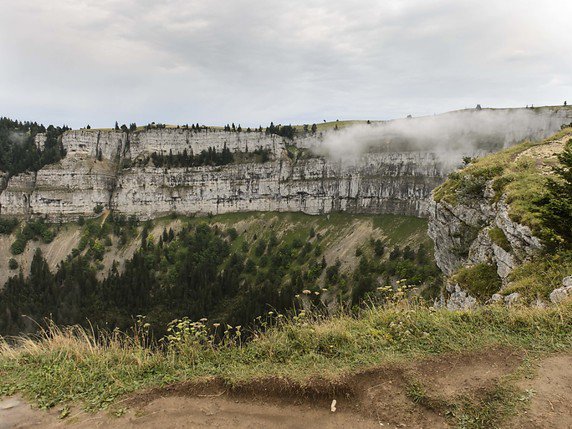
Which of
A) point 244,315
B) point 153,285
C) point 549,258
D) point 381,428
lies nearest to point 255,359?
point 381,428

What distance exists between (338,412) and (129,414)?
419cm

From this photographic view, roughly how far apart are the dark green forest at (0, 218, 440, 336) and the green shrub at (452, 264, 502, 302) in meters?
70.0

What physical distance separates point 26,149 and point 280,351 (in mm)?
222883

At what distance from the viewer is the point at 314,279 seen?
372ft

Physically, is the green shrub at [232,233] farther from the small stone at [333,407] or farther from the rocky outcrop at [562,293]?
the small stone at [333,407]

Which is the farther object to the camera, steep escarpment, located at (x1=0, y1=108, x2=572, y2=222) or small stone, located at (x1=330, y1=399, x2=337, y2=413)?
steep escarpment, located at (x1=0, y1=108, x2=572, y2=222)

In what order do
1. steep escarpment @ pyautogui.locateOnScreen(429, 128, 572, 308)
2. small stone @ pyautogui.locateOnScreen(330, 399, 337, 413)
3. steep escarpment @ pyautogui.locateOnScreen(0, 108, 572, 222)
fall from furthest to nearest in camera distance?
steep escarpment @ pyautogui.locateOnScreen(0, 108, 572, 222)
steep escarpment @ pyautogui.locateOnScreen(429, 128, 572, 308)
small stone @ pyautogui.locateOnScreen(330, 399, 337, 413)

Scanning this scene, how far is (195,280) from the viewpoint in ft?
393

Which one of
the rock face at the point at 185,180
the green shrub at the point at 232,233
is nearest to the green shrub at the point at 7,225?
the rock face at the point at 185,180

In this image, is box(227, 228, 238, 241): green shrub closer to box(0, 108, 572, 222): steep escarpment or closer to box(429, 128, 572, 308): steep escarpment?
box(0, 108, 572, 222): steep escarpment

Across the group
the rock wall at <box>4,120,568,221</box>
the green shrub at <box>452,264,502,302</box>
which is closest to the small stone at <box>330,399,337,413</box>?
the green shrub at <box>452,264,502,302</box>

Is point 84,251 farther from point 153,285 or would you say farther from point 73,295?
point 153,285

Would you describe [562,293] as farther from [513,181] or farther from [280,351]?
[513,181]

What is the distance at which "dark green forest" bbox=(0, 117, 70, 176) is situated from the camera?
170 meters
